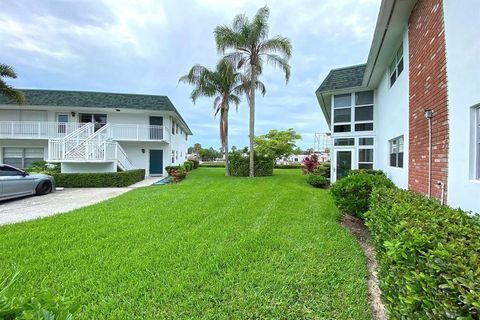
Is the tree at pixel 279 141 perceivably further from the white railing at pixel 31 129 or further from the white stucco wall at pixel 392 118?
the white stucco wall at pixel 392 118

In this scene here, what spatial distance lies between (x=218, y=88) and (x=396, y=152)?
13.4m

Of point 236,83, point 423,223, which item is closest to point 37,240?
point 423,223

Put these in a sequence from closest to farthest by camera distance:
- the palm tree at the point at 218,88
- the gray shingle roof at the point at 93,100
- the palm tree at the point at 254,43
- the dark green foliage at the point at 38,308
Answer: the dark green foliage at the point at 38,308
the palm tree at the point at 254,43
the palm tree at the point at 218,88
the gray shingle roof at the point at 93,100

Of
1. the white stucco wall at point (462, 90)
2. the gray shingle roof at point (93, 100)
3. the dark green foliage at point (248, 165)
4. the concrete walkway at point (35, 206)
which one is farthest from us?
the dark green foliage at point (248, 165)

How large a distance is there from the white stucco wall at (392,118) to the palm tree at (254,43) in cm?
599

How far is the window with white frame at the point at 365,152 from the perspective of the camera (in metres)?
12.8

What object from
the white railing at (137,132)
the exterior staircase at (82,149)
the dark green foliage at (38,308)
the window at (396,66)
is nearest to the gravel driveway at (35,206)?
the exterior staircase at (82,149)

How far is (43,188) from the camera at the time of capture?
1079 centimetres

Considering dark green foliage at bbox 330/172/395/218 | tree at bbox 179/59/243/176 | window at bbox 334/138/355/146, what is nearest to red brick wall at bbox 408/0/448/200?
dark green foliage at bbox 330/172/395/218

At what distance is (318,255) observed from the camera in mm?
4082

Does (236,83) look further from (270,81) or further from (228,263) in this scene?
(228,263)

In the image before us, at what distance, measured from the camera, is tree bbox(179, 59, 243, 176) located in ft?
59.4

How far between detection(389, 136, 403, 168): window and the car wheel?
14.1 metres

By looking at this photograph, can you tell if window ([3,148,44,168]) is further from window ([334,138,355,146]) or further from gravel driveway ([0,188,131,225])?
window ([334,138,355,146])
